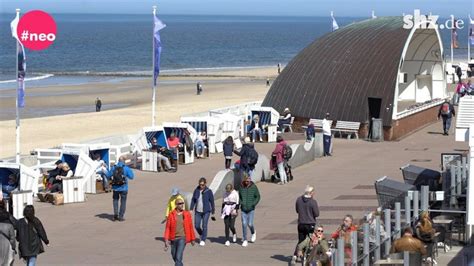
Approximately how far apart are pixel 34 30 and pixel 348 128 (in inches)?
496

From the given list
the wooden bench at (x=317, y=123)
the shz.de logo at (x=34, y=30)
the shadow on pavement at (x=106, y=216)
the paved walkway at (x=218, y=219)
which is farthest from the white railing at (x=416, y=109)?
the shadow on pavement at (x=106, y=216)

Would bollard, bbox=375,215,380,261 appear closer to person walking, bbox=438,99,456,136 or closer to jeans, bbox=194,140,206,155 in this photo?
jeans, bbox=194,140,206,155

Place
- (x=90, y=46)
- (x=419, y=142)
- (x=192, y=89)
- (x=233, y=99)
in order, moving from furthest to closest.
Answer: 1. (x=90, y=46)
2. (x=192, y=89)
3. (x=233, y=99)
4. (x=419, y=142)

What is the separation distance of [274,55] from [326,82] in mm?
99077

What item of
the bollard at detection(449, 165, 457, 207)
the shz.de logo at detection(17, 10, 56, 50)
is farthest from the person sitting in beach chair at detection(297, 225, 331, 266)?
the shz.de logo at detection(17, 10, 56, 50)

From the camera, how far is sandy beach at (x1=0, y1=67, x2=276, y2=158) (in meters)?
43.3

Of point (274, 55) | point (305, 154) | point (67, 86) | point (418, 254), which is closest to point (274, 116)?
point (305, 154)

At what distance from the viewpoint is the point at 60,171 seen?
78.0 feet

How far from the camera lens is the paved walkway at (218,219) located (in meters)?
17.5

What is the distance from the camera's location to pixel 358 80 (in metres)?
36.6

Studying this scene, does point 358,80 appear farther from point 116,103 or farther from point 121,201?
point 116,103

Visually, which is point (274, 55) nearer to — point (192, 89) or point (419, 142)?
point (192, 89)

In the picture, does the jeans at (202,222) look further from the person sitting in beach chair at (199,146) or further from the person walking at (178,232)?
the person sitting in beach chair at (199,146)

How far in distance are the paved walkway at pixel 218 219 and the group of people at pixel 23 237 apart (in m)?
1.81
